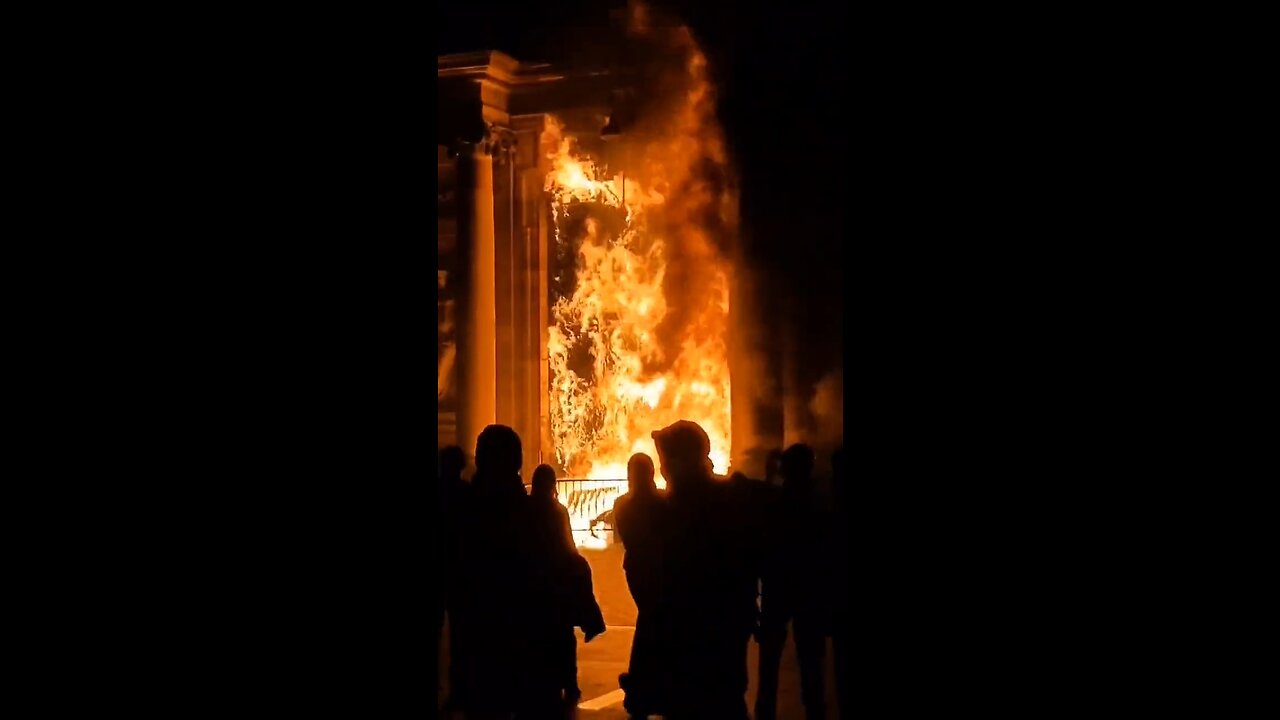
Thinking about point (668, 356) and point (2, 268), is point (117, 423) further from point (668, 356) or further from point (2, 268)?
point (668, 356)

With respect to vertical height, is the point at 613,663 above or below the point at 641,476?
below

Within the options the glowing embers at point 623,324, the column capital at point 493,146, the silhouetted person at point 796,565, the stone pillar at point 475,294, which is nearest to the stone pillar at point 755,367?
the glowing embers at point 623,324

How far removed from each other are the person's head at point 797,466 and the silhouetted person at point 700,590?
27cm

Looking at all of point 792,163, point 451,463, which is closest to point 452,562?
point 451,463

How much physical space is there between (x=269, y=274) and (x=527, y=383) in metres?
8.64

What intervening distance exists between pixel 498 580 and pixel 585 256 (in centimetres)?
840

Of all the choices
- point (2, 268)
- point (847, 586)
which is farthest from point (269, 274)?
point (847, 586)

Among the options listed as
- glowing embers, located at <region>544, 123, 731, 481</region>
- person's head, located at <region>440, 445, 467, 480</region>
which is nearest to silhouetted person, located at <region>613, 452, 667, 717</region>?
person's head, located at <region>440, 445, 467, 480</region>

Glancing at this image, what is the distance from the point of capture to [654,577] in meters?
5.36

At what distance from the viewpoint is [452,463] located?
5820mm

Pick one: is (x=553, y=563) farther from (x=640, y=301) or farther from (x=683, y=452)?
(x=640, y=301)


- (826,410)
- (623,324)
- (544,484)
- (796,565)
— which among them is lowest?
(796,565)

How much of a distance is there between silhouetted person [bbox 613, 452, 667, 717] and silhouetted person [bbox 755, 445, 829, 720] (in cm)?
46

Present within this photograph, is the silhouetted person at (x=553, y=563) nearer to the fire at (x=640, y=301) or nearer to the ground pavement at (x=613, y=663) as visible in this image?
the ground pavement at (x=613, y=663)
